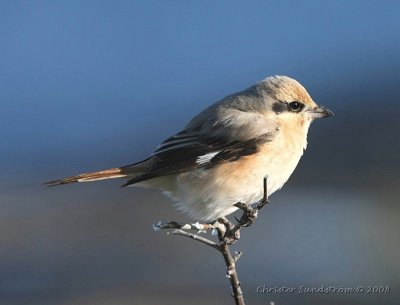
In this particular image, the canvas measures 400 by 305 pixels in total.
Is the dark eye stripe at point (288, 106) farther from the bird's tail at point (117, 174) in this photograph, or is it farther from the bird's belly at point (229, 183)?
the bird's tail at point (117, 174)

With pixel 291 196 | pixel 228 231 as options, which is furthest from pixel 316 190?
pixel 228 231

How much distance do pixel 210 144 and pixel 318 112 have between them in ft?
2.20

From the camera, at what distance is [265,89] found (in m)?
4.63

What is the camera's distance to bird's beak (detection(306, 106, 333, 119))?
4617 mm

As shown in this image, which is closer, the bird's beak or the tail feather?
the tail feather

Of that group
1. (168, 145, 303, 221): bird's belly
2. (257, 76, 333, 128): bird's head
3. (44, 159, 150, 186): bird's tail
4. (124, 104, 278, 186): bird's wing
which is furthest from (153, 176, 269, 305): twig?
(257, 76, 333, 128): bird's head

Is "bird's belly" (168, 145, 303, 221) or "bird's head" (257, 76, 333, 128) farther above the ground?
"bird's head" (257, 76, 333, 128)

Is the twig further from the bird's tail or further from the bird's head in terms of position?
the bird's head

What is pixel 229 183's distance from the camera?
4328 millimetres

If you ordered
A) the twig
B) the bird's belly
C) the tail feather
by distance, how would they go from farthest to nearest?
the bird's belly → the tail feather → the twig

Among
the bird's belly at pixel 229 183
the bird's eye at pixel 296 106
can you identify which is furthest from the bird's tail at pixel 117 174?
the bird's eye at pixel 296 106

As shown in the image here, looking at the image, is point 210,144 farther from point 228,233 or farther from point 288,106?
A: point 228,233

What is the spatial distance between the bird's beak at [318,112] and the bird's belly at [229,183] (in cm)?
30

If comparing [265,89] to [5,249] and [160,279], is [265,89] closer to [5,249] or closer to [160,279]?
[160,279]
